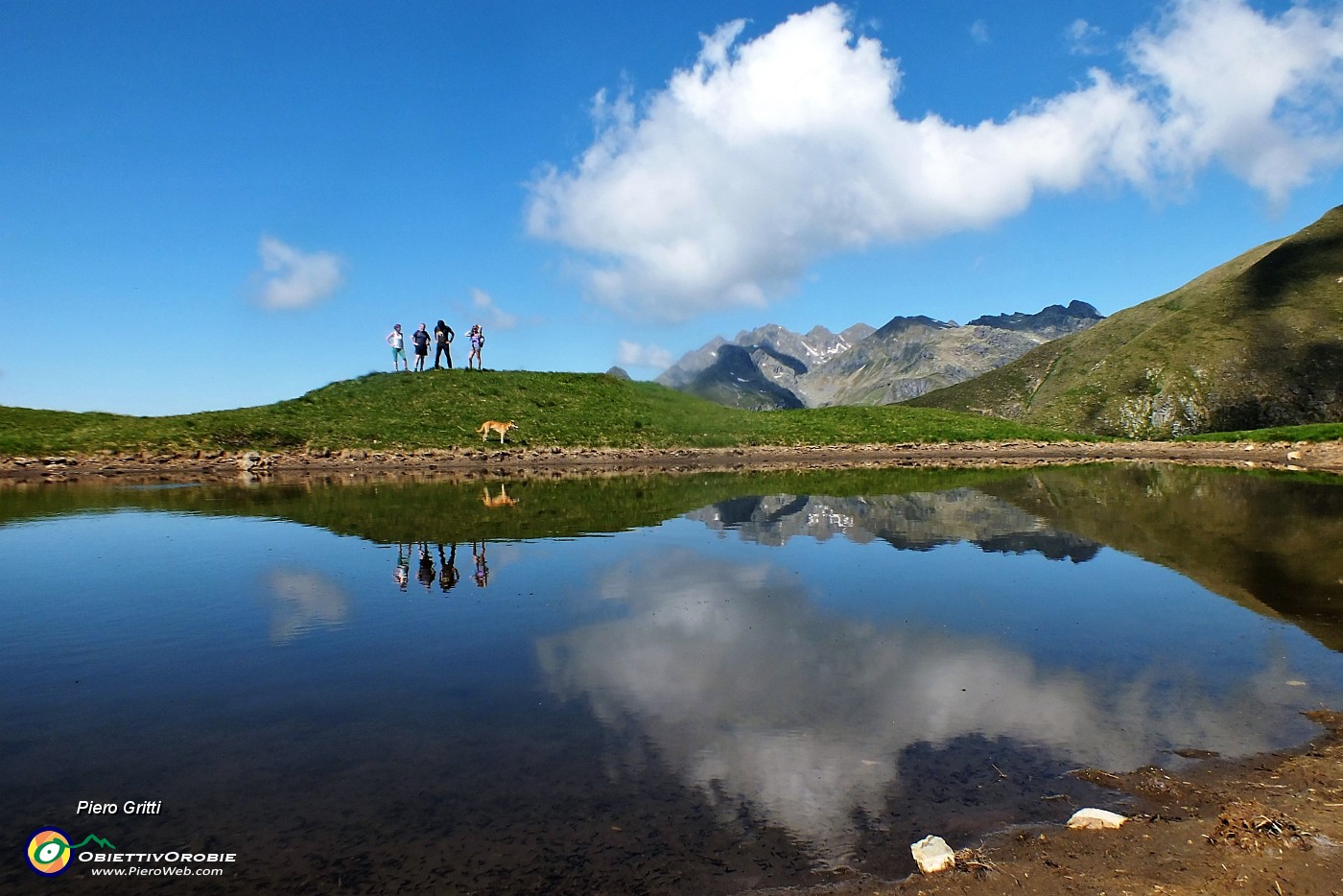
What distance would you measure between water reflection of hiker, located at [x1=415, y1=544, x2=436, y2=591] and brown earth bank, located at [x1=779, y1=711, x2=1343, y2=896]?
12797mm

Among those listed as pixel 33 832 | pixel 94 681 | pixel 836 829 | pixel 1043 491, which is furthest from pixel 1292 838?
pixel 1043 491

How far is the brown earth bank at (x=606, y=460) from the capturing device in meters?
47.6

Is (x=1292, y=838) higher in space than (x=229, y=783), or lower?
lower

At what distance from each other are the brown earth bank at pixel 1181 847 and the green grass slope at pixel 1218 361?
137 metres

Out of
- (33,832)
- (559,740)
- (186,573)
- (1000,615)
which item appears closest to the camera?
(33,832)

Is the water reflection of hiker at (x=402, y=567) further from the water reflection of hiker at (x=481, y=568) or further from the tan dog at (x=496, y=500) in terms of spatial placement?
the tan dog at (x=496, y=500)

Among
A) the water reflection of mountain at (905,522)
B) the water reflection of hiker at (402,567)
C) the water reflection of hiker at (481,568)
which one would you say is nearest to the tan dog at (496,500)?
the water reflection of mountain at (905,522)

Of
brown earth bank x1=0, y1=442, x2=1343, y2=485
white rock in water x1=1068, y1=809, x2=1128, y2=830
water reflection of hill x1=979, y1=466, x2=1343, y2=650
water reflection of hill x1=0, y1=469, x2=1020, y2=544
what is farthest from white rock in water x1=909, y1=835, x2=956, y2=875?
brown earth bank x1=0, y1=442, x2=1343, y2=485

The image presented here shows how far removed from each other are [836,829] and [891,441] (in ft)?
212

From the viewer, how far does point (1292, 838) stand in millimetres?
6551

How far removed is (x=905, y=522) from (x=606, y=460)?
34.1m

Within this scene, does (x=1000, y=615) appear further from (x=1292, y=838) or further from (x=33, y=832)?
(x=33, y=832)

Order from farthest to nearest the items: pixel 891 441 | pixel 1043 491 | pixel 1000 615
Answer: pixel 891 441
pixel 1043 491
pixel 1000 615

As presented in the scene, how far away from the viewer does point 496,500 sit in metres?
33.6
